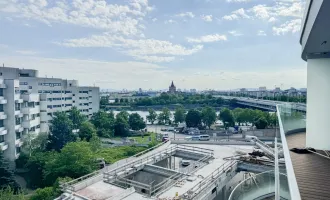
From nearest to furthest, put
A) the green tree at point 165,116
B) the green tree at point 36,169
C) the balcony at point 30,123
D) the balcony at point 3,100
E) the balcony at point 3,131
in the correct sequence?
the green tree at point 36,169 < the balcony at point 3,131 < the balcony at point 3,100 < the balcony at point 30,123 < the green tree at point 165,116

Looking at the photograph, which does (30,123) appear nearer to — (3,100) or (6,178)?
(3,100)

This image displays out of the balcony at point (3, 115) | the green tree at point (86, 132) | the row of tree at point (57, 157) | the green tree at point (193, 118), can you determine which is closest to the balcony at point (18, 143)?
the row of tree at point (57, 157)

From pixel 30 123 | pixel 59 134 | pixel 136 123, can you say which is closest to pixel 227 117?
pixel 136 123

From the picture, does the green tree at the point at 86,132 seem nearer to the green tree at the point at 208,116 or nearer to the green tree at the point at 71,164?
the green tree at the point at 71,164

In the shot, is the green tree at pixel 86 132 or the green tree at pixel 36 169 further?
the green tree at pixel 86 132

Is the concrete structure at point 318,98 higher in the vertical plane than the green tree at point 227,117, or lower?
higher

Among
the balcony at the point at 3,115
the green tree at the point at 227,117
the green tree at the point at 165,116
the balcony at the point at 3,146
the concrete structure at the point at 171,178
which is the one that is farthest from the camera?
the green tree at the point at 165,116

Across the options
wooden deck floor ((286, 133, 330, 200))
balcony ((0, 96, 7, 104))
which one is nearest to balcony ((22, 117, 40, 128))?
balcony ((0, 96, 7, 104))

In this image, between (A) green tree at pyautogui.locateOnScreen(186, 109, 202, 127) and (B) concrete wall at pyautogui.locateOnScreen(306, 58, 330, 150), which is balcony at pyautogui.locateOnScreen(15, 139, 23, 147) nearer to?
(A) green tree at pyautogui.locateOnScreen(186, 109, 202, 127)
